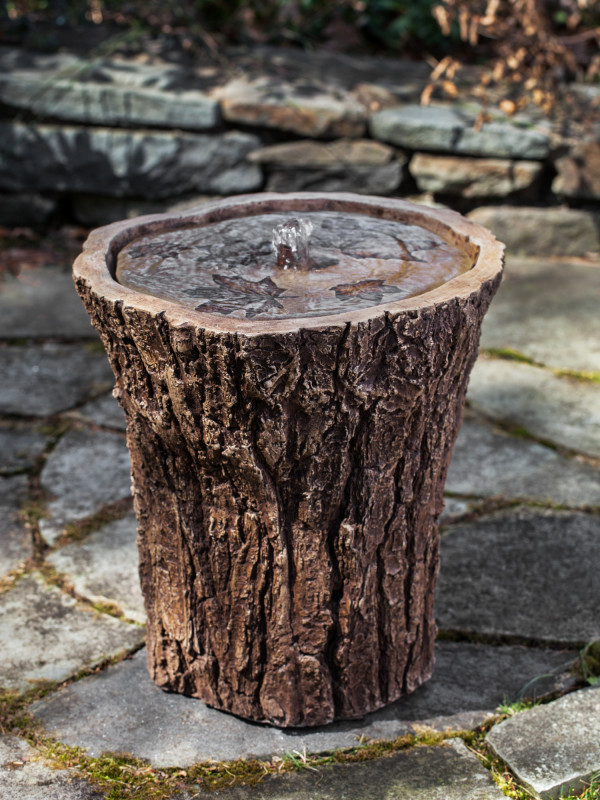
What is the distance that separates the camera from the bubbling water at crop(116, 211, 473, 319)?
1.54 metres

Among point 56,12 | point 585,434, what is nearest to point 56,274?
point 56,12

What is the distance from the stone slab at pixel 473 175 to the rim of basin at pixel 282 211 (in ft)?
6.44

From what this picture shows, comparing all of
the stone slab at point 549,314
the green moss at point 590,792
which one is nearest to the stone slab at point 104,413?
the stone slab at point 549,314

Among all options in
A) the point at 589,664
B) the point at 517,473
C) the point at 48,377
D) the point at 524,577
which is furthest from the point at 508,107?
the point at 589,664

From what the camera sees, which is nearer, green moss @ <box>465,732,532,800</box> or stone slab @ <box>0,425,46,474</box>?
green moss @ <box>465,732,532,800</box>

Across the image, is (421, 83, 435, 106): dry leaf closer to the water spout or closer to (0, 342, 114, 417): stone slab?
(0, 342, 114, 417): stone slab

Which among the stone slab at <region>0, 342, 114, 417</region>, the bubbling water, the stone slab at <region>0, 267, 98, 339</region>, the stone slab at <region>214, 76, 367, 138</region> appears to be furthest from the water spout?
the stone slab at <region>214, 76, 367, 138</region>

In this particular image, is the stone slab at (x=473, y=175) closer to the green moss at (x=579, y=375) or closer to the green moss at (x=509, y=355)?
the green moss at (x=509, y=355)

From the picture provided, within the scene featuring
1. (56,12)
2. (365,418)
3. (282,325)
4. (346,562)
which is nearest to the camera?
(282,325)

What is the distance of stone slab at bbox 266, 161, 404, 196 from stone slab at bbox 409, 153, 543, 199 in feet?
0.34

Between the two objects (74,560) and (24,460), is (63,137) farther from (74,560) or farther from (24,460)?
(74,560)

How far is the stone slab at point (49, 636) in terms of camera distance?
1850mm

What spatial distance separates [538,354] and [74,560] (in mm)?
1855

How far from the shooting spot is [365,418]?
1479 mm
